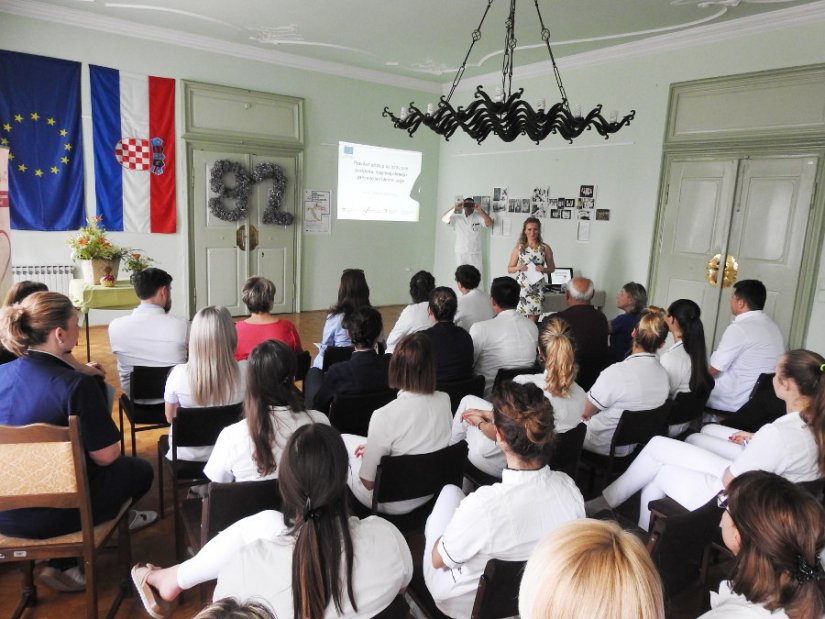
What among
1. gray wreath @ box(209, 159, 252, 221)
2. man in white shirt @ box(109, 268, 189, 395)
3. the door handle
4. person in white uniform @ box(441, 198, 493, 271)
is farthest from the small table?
the door handle

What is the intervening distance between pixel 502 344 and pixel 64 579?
2.56 metres

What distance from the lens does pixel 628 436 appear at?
2773mm

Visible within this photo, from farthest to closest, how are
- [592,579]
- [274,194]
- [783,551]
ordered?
[274,194]
[783,551]
[592,579]

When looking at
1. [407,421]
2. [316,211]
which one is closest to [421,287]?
[407,421]

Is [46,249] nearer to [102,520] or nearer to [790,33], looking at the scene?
[102,520]

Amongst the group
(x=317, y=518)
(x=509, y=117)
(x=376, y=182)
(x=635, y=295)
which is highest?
(x=509, y=117)

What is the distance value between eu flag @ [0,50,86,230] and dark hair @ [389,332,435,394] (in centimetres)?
559

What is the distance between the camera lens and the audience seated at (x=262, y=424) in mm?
1990

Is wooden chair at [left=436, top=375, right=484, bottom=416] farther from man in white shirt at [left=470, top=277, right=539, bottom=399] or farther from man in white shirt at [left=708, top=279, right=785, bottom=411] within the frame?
man in white shirt at [left=708, top=279, right=785, bottom=411]

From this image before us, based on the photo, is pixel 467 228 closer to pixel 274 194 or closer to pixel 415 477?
pixel 274 194

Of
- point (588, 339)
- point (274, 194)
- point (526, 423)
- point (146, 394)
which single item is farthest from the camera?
point (274, 194)

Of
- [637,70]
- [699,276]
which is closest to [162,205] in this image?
[637,70]

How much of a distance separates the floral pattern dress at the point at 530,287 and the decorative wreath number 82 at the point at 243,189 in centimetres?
332

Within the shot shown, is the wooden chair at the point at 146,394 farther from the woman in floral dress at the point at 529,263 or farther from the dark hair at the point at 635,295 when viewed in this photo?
the woman in floral dress at the point at 529,263
